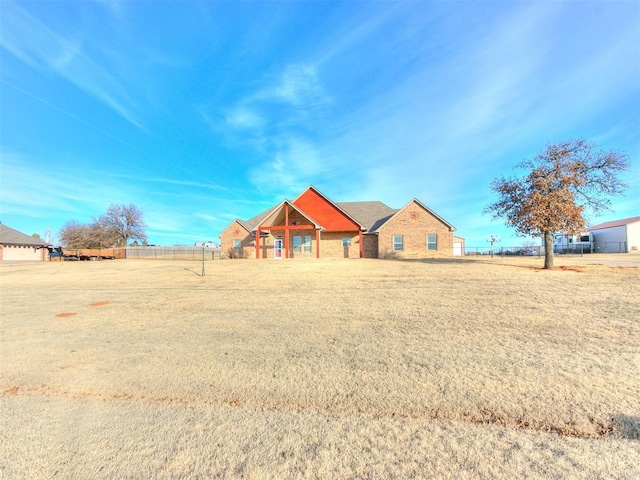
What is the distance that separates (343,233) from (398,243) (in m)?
5.07

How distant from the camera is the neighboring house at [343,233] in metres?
27.0

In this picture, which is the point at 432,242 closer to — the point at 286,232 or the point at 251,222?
the point at 286,232

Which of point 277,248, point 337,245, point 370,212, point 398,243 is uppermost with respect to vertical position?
point 370,212

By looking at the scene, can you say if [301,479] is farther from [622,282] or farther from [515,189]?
[515,189]

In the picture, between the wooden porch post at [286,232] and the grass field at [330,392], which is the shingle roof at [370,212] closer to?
the wooden porch post at [286,232]

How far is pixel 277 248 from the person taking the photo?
29141 mm

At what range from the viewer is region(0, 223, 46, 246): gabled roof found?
41175mm

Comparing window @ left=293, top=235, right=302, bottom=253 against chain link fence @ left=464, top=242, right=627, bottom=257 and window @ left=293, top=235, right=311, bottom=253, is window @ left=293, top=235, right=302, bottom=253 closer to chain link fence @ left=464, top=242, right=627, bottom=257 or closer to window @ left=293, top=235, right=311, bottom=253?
window @ left=293, top=235, right=311, bottom=253

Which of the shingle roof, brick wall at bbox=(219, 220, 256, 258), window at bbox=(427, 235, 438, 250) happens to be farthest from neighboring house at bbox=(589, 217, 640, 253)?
brick wall at bbox=(219, 220, 256, 258)

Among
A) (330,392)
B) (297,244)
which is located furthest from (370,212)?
(330,392)

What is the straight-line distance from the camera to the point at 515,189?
16.7m

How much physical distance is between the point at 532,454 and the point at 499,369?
173 cm

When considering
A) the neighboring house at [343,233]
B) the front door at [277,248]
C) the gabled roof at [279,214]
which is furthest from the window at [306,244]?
the front door at [277,248]

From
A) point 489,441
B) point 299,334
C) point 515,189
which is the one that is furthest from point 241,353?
point 515,189
